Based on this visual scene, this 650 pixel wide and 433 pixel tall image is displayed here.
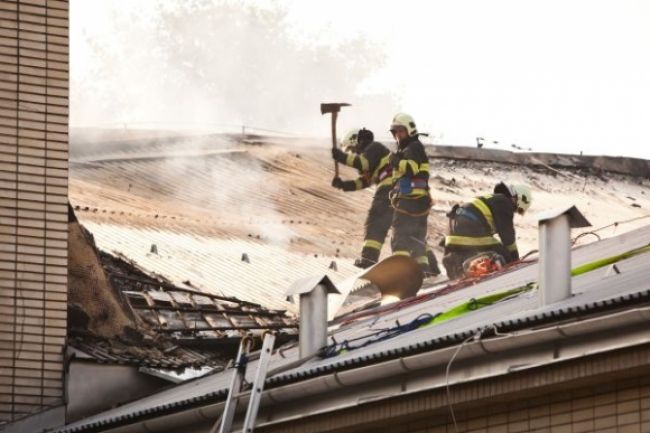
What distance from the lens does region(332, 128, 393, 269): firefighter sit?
27.0 metres

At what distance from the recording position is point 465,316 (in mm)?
14758

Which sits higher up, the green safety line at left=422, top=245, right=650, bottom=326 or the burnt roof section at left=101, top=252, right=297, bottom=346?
the green safety line at left=422, top=245, right=650, bottom=326

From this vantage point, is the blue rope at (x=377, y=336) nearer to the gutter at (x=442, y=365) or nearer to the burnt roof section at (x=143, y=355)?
the gutter at (x=442, y=365)

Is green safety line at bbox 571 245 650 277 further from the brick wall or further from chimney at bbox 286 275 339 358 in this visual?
the brick wall

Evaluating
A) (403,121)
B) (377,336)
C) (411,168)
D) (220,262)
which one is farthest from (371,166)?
(377,336)

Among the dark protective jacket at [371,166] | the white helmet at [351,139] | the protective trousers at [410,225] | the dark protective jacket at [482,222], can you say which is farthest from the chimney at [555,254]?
the white helmet at [351,139]

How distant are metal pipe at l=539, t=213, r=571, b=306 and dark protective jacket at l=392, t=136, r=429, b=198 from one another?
13.1 meters

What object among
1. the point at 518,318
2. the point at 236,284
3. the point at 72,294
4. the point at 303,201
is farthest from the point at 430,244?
the point at 518,318

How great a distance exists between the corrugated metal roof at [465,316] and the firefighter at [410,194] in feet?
26.5

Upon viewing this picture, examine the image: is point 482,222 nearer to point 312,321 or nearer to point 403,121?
point 403,121

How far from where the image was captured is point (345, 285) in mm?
22734

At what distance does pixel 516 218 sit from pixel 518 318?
22.6 metres

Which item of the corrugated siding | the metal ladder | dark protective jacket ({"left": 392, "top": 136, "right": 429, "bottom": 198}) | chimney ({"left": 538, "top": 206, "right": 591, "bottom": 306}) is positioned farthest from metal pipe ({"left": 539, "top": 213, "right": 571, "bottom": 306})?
dark protective jacket ({"left": 392, "top": 136, "right": 429, "bottom": 198})

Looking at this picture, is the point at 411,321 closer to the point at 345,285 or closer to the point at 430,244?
the point at 345,285
